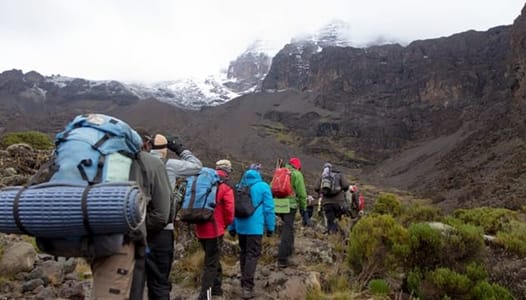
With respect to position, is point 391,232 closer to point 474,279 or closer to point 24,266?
point 474,279

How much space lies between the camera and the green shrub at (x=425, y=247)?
21.3 ft

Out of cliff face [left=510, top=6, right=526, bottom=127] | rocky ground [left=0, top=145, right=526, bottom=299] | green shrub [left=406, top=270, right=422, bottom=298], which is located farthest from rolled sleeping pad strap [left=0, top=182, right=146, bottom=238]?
cliff face [left=510, top=6, right=526, bottom=127]

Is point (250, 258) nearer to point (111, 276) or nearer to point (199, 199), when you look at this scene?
point (199, 199)

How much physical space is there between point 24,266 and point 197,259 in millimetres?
2384

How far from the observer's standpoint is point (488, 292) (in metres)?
5.45

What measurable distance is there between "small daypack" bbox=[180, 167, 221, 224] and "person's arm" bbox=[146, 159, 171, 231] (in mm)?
1711

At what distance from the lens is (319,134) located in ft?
496

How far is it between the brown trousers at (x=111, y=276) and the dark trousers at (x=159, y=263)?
0.83 m

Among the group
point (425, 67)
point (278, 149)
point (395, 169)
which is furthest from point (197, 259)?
point (425, 67)

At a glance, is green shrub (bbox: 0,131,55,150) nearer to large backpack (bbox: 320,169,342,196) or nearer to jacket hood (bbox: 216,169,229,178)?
large backpack (bbox: 320,169,342,196)

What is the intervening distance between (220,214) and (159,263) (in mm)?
1609

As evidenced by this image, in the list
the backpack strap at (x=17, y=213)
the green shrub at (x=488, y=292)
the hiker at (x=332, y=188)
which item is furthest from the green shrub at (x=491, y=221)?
the backpack strap at (x=17, y=213)

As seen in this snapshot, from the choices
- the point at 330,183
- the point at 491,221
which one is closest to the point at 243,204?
the point at 330,183

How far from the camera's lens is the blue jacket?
6.11m
